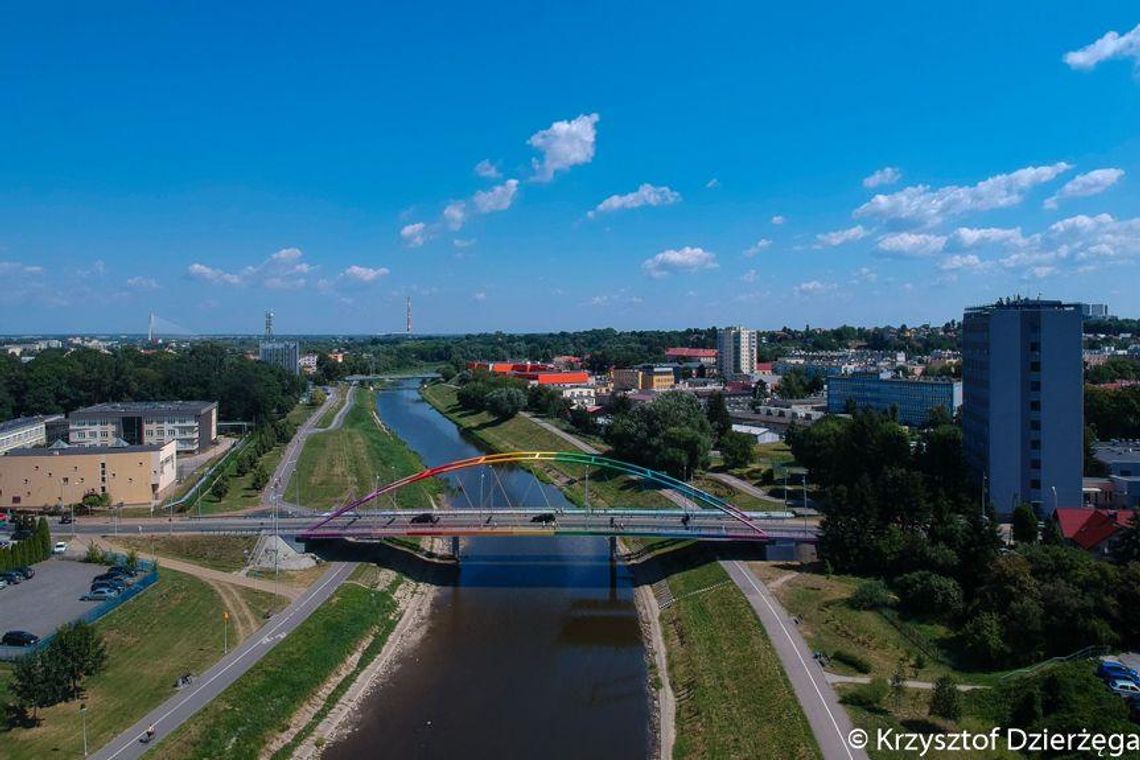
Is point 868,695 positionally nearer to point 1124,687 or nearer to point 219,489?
point 1124,687

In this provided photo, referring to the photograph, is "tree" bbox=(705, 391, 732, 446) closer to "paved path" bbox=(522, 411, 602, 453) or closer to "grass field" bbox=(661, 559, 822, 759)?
"paved path" bbox=(522, 411, 602, 453)

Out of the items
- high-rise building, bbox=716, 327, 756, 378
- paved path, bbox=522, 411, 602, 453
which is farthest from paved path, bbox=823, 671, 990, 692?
high-rise building, bbox=716, 327, 756, 378

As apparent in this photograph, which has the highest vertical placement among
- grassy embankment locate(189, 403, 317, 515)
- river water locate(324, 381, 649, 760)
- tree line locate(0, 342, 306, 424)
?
tree line locate(0, 342, 306, 424)

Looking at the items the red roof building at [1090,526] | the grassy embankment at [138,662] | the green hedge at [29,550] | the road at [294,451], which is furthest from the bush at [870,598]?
the green hedge at [29,550]

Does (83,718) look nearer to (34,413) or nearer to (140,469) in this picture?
(140,469)

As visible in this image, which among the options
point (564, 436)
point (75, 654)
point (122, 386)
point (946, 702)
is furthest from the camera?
point (122, 386)

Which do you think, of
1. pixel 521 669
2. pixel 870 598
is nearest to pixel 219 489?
pixel 521 669
